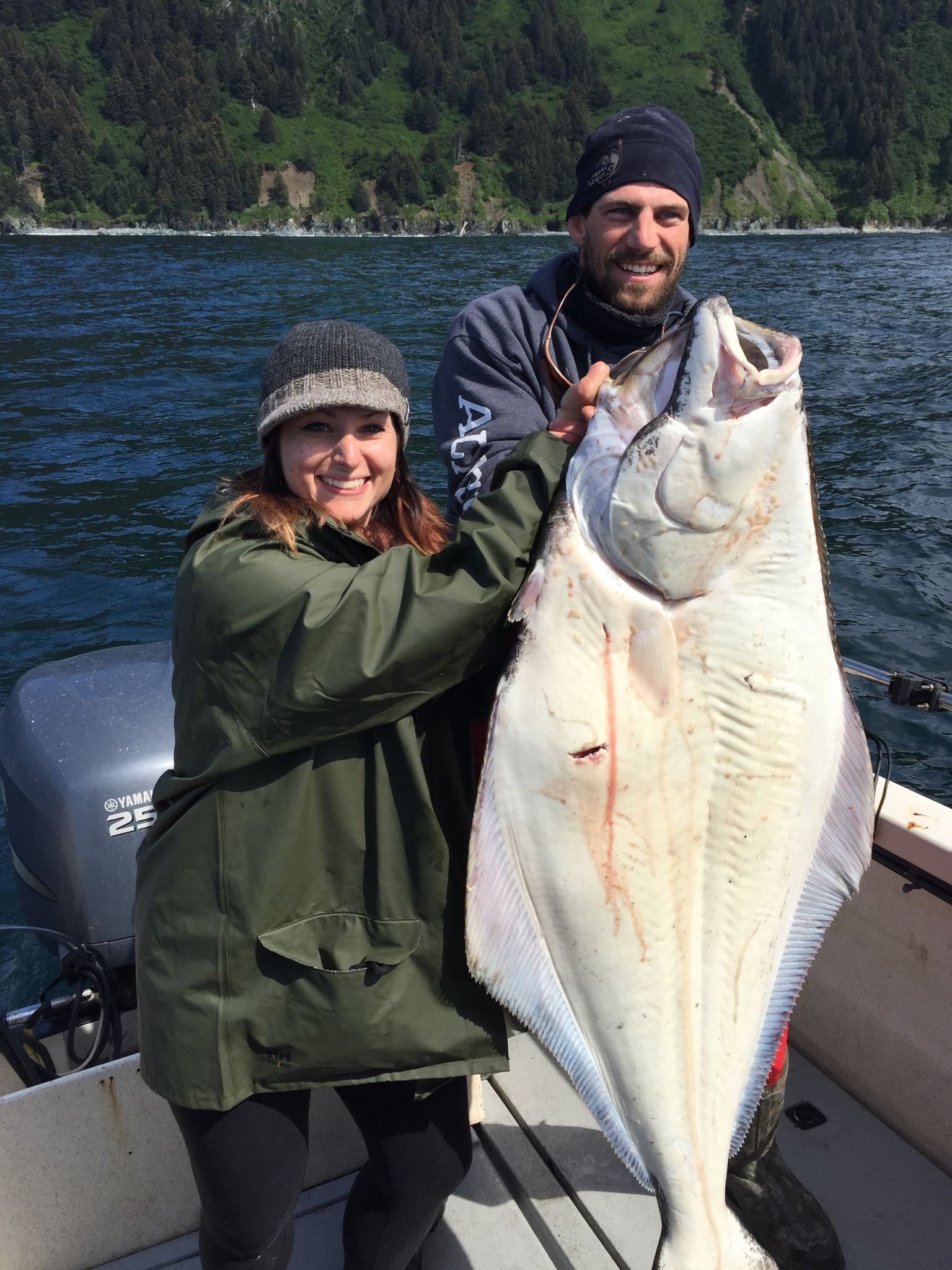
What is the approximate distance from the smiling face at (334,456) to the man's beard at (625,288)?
87cm

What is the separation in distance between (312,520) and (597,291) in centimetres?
118

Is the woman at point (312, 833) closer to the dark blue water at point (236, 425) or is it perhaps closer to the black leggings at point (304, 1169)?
the black leggings at point (304, 1169)

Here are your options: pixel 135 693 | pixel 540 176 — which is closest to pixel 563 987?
pixel 135 693

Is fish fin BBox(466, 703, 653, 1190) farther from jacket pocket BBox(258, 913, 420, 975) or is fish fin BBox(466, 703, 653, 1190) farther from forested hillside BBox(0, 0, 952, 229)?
forested hillside BBox(0, 0, 952, 229)

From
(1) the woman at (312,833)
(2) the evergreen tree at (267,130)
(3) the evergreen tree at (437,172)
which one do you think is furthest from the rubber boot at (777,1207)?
(2) the evergreen tree at (267,130)

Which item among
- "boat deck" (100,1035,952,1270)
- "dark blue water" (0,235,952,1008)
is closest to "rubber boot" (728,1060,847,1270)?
"boat deck" (100,1035,952,1270)

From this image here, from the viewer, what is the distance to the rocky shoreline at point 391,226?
85.9 m

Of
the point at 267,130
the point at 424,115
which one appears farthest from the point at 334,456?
the point at 424,115

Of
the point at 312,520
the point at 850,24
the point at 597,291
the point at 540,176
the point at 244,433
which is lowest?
the point at 244,433

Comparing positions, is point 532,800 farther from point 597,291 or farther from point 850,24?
point 850,24

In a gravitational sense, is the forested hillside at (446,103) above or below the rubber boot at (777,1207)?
above

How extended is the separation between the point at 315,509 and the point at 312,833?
0.61m

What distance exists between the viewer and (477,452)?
241 cm

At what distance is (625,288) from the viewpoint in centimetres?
250
